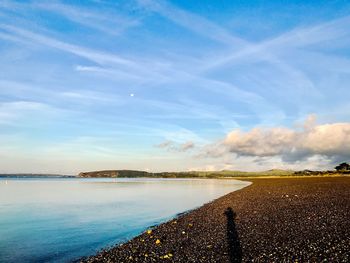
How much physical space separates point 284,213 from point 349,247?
44.0 ft

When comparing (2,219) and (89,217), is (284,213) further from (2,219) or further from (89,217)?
(2,219)

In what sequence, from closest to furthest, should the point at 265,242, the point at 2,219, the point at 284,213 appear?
the point at 265,242, the point at 284,213, the point at 2,219

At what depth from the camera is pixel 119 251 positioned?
20922mm

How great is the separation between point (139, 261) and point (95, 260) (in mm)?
3336

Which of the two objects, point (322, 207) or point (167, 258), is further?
point (322, 207)

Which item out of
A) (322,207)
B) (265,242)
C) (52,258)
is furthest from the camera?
(322,207)

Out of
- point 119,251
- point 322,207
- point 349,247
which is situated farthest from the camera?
point 322,207

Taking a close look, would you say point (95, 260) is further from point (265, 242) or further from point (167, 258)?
point (265, 242)

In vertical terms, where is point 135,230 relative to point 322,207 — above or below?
below

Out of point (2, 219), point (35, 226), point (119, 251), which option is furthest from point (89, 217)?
point (119, 251)

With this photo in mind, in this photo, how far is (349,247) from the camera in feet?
55.3

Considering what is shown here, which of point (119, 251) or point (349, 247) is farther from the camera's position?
point (119, 251)

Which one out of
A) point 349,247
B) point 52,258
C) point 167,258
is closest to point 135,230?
point 52,258

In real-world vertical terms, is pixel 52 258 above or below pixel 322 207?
below
